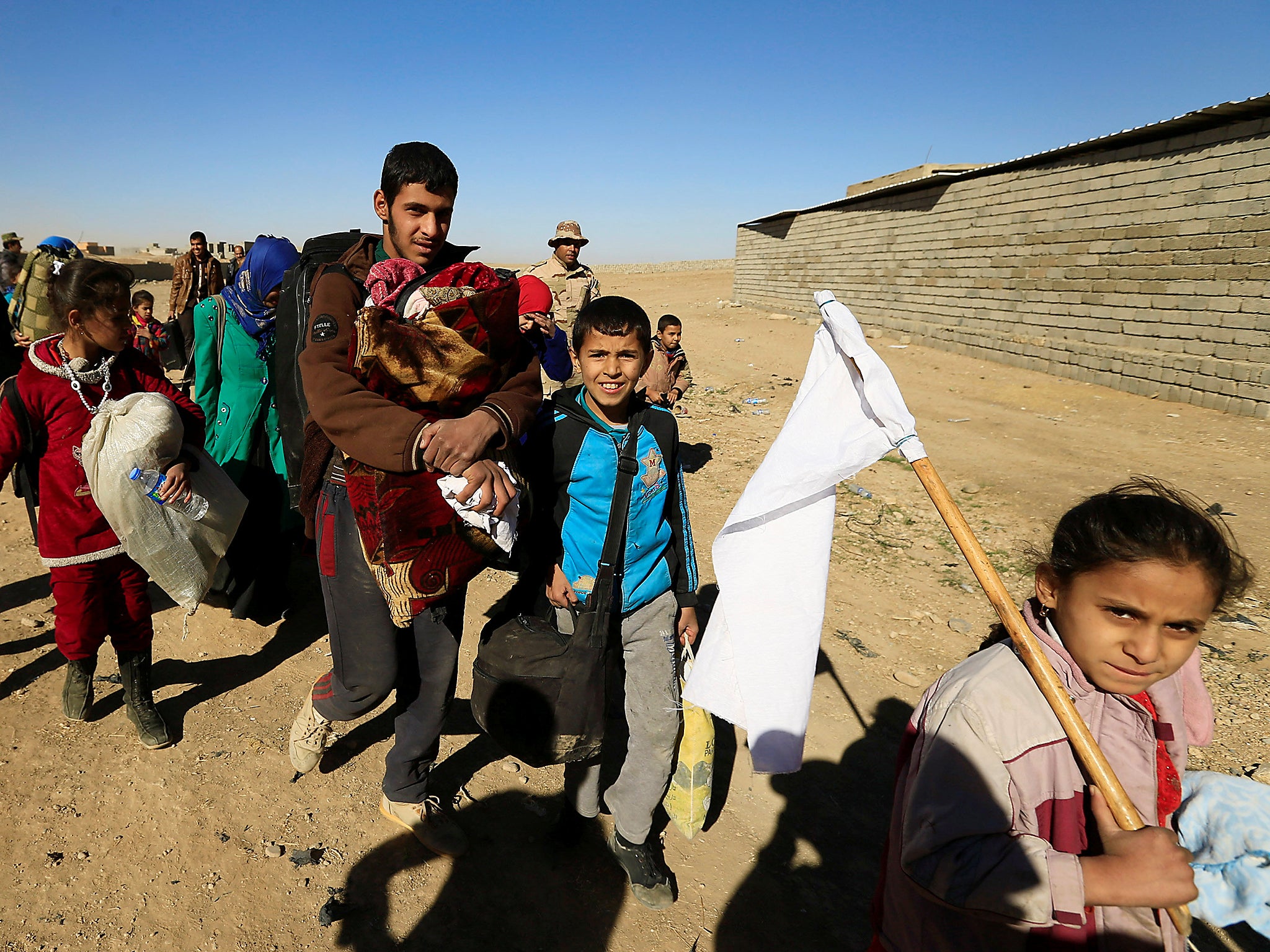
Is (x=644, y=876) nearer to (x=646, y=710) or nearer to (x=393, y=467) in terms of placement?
(x=646, y=710)

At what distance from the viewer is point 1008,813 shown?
1191mm

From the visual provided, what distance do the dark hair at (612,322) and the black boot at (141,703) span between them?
2.47m

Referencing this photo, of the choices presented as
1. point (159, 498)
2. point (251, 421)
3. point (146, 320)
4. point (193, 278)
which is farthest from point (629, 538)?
point (146, 320)

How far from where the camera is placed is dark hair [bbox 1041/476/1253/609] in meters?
1.22

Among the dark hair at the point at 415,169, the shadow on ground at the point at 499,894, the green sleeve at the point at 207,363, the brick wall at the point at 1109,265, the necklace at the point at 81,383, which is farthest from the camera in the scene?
the brick wall at the point at 1109,265

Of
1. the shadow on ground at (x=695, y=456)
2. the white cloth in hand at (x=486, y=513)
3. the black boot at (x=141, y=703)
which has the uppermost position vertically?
the white cloth in hand at (x=486, y=513)

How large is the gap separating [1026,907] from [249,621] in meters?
4.26

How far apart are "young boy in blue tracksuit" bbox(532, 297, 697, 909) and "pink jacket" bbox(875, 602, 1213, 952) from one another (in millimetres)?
993

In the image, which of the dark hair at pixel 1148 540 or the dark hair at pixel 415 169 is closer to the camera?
the dark hair at pixel 1148 540

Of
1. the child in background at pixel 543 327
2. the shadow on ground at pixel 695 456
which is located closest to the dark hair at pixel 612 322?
the child in background at pixel 543 327

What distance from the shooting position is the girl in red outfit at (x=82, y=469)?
2.76m

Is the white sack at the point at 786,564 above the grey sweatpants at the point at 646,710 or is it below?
above

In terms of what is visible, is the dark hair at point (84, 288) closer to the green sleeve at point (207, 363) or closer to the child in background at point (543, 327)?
the green sleeve at point (207, 363)

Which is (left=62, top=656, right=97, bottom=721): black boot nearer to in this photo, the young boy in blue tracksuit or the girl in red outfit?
the girl in red outfit
